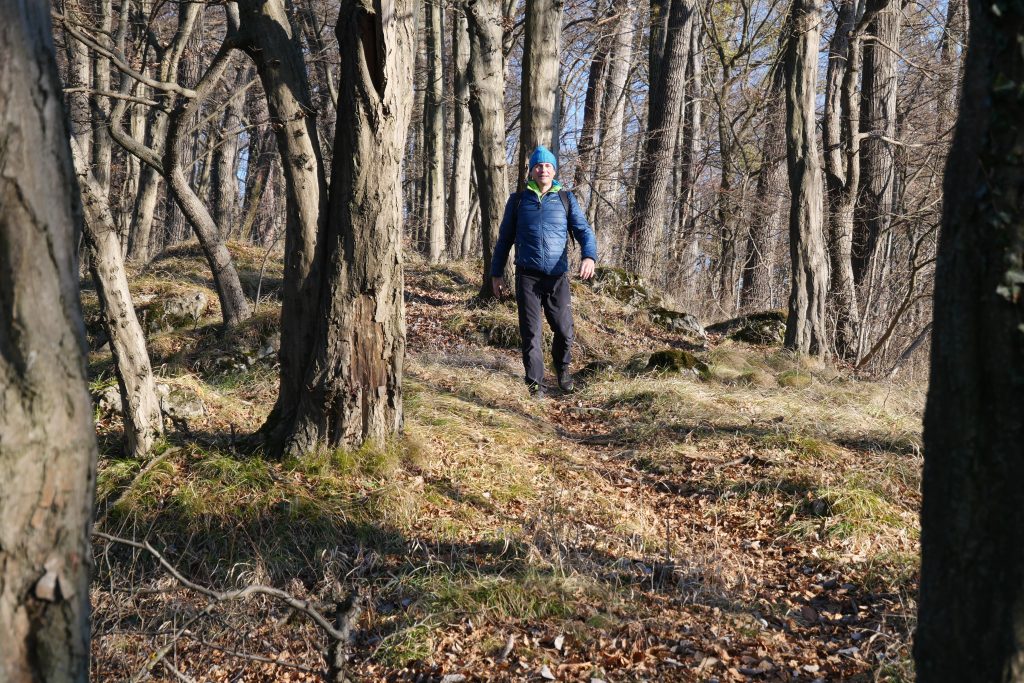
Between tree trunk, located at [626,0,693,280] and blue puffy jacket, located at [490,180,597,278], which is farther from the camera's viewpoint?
tree trunk, located at [626,0,693,280]

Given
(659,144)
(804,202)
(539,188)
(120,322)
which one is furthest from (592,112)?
(120,322)

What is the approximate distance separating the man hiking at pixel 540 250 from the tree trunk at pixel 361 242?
7.70ft

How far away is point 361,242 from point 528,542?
2.17 metres

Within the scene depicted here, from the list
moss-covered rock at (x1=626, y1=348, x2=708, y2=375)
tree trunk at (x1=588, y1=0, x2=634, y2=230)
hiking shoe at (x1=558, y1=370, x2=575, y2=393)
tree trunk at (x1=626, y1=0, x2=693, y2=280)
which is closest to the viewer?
hiking shoe at (x1=558, y1=370, x2=575, y2=393)

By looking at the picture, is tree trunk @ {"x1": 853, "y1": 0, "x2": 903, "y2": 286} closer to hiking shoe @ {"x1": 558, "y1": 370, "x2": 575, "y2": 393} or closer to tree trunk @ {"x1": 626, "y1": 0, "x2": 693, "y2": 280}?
tree trunk @ {"x1": 626, "y1": 0, "x2": 693, "y2": 280}

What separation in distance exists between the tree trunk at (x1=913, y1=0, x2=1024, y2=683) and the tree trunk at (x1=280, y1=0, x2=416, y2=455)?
12.2ft

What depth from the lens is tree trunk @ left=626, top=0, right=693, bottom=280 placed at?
50.5 ft

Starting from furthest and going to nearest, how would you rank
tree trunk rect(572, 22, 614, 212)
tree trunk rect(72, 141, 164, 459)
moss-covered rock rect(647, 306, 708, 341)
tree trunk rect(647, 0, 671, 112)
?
tree trunk rect(572, 22, 614, 212) < tree trunk rect(647, 0, 671, 112) < moss-covered rock rect(647, 306, 708, 341) < tree trunk rect(72, 141, 164, 459)

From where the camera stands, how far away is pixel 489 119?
11180 millimetres

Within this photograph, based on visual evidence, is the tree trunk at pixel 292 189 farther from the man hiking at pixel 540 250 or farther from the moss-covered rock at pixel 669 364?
the moss-covered rock at pixel 669 364

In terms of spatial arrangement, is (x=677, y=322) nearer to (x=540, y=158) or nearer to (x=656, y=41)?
(x=540, y=158)

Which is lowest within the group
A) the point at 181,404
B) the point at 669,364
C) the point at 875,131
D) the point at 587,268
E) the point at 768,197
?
the point at 181,404

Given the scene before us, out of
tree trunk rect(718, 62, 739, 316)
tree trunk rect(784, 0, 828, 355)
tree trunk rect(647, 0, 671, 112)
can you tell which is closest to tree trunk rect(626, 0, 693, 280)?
tree trunk rect(647, 0, 671, 112)

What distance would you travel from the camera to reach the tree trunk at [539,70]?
10.7m
